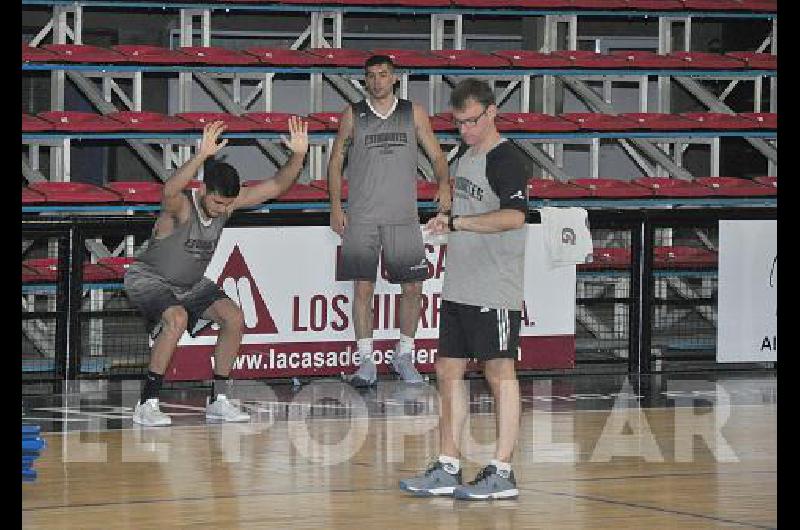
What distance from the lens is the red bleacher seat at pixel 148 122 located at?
648 inches

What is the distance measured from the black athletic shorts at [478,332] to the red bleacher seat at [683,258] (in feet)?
19.9

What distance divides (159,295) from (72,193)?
13.9ft

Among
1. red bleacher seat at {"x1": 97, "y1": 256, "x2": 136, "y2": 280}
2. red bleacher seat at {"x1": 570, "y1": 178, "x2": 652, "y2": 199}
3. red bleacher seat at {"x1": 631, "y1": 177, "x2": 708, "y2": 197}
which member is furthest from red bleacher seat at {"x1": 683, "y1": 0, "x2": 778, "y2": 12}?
red bleacher seat at {"x1": 97, "y1": 256, "x2": 136, "y2": 280}

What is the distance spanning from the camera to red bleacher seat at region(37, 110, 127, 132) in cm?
1625

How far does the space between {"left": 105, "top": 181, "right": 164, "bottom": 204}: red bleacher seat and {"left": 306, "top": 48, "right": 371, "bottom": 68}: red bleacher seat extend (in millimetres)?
2533

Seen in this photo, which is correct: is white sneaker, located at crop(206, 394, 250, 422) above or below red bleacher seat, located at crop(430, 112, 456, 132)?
below

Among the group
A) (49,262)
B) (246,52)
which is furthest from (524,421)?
(246,52)

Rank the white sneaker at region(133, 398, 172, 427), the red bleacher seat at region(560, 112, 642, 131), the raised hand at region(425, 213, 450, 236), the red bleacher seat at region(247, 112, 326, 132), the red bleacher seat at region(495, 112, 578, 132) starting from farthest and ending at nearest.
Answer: the red bleacher seat at region(560, 112, 642, 131) → the red bleacher seat at region(495, 112, 578, 132) → the red bleacher seat at region(247, 112, 326, 132) → the white sneaker at region(133, 398, 172, 427) → the raised hand at region(425, 213, 450, 236)

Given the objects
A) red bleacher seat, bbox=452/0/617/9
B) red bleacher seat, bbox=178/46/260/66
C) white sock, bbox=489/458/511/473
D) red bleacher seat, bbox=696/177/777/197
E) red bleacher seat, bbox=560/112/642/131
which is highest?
red bleacher seat, bbox=452/0/617/9

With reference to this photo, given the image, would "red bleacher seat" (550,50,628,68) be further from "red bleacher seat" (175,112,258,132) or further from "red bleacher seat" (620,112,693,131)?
"red bleacher seat" (175,112,258,132)

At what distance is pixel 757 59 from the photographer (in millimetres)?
19234

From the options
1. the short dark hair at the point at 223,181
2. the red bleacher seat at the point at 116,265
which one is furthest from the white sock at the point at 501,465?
the red bleacher seat at the point at 116,265

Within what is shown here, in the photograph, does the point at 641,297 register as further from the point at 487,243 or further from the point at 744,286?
the point at 487,243

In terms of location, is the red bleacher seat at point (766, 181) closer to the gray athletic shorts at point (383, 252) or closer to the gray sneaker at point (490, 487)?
the gray athletic shorts at point (383, 252)
